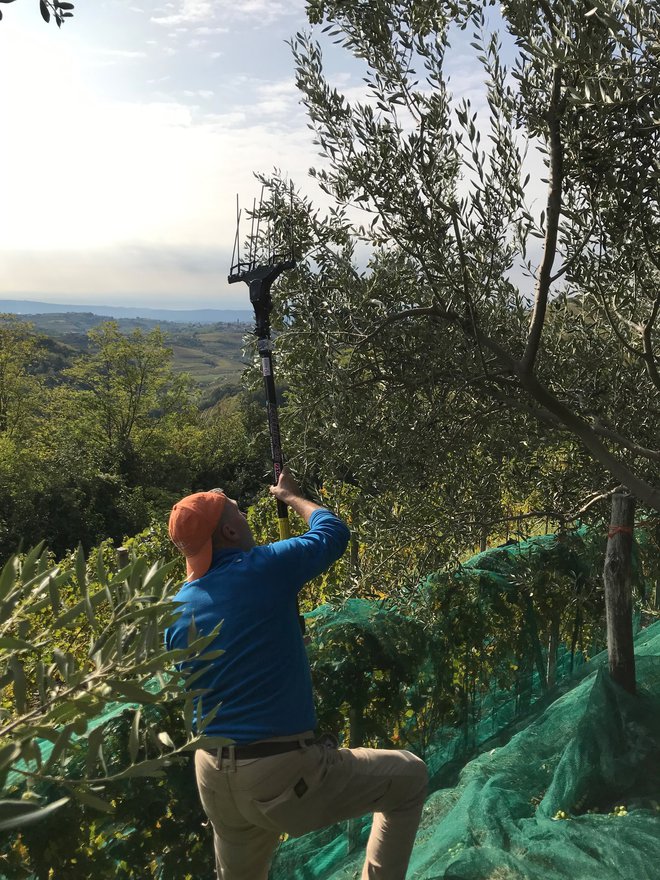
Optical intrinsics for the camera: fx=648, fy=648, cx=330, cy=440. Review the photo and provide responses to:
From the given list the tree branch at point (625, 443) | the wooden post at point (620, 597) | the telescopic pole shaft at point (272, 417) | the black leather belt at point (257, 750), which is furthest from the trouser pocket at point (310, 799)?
the wooden post at point (620, 597)

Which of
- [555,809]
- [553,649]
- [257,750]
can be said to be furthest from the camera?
[553,649]

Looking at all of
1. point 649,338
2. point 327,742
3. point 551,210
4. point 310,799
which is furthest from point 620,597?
point 551,210

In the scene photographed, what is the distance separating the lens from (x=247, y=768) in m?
2.66

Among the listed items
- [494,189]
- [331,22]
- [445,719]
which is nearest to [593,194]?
[494,189]

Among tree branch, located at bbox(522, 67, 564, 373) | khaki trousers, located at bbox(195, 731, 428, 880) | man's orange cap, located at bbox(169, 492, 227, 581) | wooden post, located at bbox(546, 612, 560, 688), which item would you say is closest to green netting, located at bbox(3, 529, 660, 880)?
wooden post, located at bbox(546, 612, 560, 688)

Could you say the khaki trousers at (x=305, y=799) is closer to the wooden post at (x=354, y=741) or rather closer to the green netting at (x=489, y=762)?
the green netting at (x=489, y=762)

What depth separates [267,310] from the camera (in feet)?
10.6

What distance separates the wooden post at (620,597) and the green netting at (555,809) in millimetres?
161

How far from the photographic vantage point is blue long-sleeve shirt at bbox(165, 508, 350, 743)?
8.75 feet

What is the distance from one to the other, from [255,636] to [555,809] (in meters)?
2.60

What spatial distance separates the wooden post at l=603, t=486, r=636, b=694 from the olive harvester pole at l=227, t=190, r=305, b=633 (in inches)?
103

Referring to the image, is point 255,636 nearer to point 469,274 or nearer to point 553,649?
point 469,274

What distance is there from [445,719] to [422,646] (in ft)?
2.50

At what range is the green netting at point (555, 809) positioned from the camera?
3.37 m
